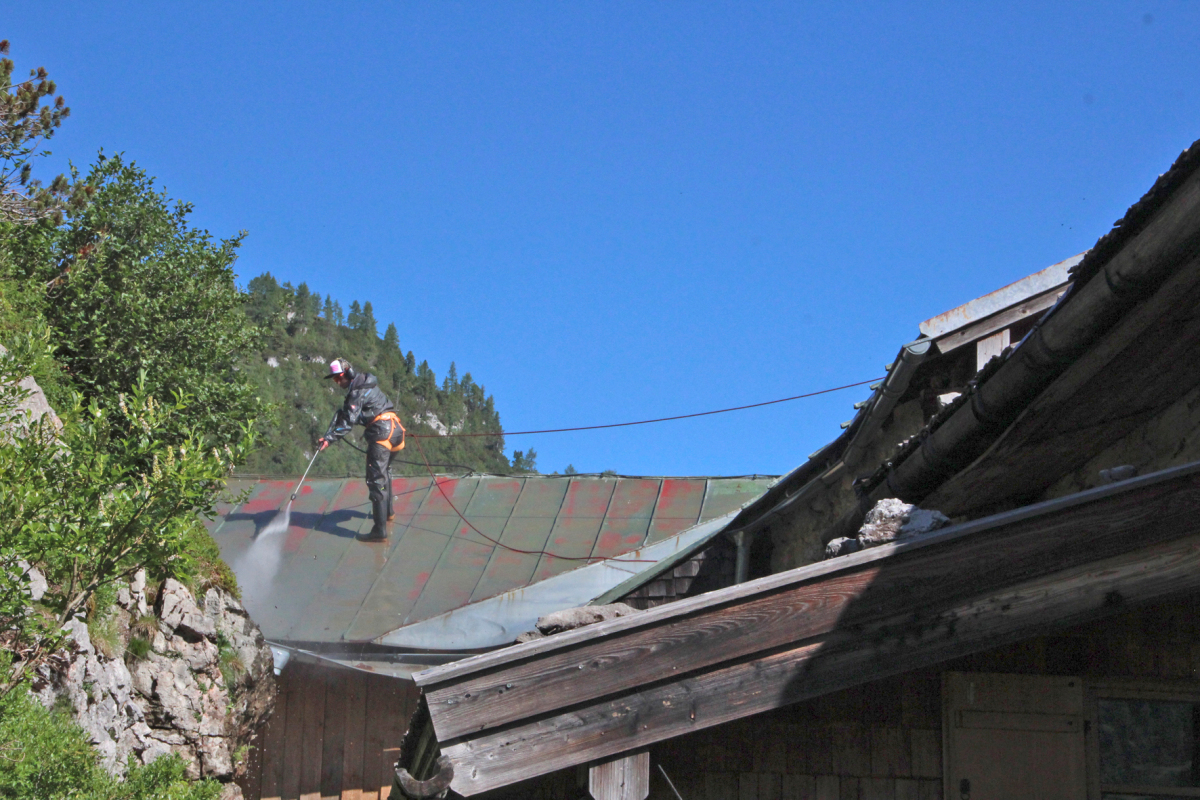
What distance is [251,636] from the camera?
1050 centimetres

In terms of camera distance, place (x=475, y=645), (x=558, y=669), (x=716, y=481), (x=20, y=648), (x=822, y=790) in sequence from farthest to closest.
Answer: (x=716, y=481), (x=475, y=645), (x=20, y=648), (x=822, y=790), (x=558, y=669)

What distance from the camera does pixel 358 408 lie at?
14.4 m

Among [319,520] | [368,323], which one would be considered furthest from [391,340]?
[319,520]

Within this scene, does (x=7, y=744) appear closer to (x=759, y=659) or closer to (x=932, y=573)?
(x=759, y=659)

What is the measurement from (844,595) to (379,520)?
11.2 m

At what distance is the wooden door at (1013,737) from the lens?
4.15m

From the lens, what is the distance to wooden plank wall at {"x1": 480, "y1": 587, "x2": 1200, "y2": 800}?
422 centimetres

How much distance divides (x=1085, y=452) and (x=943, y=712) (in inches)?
58.9

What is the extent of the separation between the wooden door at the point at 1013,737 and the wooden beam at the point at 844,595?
808 millimetres

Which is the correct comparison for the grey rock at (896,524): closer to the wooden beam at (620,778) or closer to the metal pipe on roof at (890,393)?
the wooden beam at (620,778)

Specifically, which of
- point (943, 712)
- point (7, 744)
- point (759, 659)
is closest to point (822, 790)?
point (943, 712)

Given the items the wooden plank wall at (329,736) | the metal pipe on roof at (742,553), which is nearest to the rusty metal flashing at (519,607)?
the wooden plank wall at (329,736)

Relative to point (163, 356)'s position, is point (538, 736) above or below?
below

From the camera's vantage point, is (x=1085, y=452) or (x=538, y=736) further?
(x=1085, y=452)
